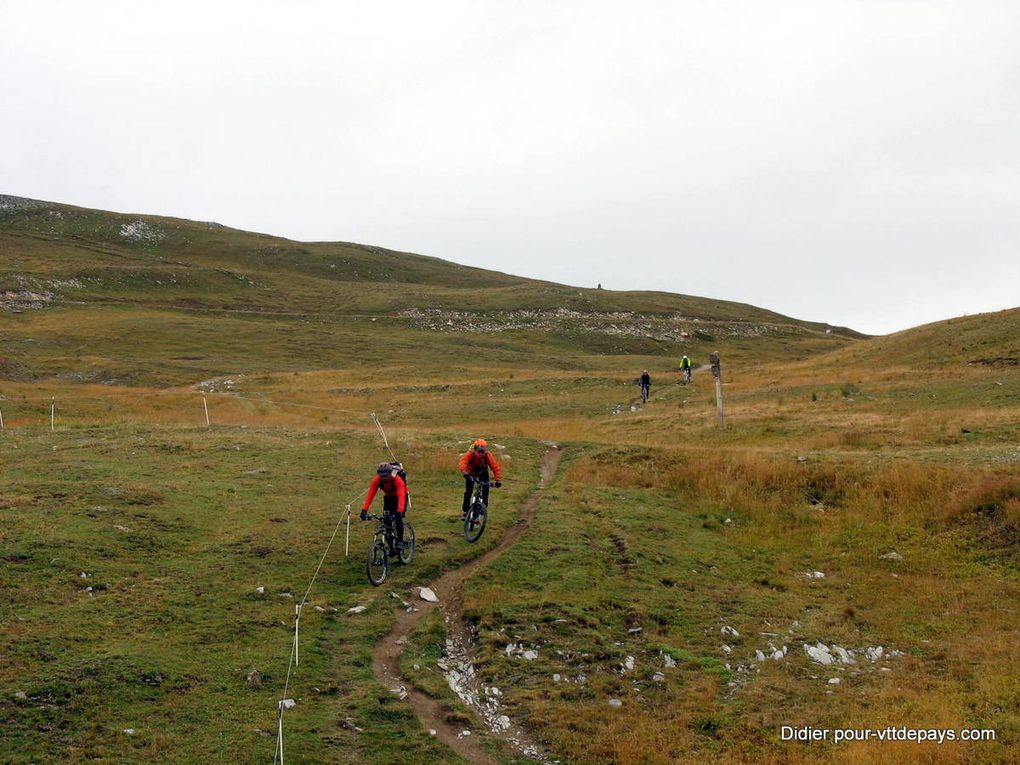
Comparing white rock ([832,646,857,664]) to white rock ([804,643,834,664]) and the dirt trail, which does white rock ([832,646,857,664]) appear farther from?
the dirt trail

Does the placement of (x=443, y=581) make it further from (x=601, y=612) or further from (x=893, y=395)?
(x=893, y=395)

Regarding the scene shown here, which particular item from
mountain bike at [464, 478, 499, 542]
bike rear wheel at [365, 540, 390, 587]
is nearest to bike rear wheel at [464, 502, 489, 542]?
mountain bike at [464, 478, 499, 542]

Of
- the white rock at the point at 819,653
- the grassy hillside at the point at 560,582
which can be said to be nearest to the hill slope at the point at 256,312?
the grassy hillside at the point at 560,582

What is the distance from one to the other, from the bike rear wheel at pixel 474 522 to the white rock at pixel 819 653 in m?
8.03

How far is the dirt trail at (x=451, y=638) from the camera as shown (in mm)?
11219

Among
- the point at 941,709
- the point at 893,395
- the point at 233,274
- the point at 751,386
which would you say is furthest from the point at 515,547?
the point at 233,274

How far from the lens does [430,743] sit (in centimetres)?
1099

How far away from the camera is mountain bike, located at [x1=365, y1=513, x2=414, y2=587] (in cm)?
1673

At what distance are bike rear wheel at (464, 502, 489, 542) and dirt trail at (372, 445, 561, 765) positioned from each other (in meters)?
0.61

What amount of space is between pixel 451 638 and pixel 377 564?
3.13 m

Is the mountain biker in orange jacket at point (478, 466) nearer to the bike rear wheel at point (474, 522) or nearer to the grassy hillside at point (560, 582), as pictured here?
the bike rear wheel at point (474, 522)

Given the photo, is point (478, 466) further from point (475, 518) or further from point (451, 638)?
point (451, 638)

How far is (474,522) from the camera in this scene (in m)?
19.8

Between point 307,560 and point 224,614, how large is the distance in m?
3.34
